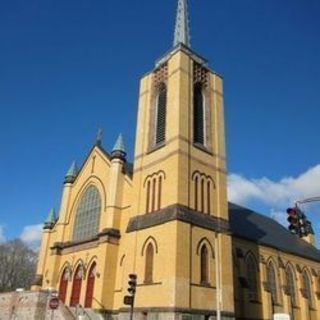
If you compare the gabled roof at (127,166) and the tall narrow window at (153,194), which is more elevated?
the gabled roof at (127,166)

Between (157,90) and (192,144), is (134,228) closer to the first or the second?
(192,144)

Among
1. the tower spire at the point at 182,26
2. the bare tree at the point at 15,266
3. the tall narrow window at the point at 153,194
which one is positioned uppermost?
the tower spire at the point at 182,26

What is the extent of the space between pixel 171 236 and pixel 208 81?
15.7m

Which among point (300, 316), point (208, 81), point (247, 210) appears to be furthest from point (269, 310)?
point (208, 81)

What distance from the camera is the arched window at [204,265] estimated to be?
28.2m

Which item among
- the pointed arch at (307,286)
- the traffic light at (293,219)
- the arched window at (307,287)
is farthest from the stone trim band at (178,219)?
the arched window at (307,287)

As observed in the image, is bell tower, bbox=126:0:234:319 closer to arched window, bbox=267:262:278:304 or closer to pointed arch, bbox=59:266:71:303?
pointed arch, bbox=59:266:71:303

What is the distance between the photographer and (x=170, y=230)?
27672mm

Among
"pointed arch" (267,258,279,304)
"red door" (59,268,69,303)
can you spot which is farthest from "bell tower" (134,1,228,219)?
"pointed arch" (267,258,279,304)

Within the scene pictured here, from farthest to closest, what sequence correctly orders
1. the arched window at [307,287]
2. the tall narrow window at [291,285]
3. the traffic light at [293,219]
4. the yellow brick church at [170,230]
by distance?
the arched window at [307,287], the tall narrow window at [291,285], the yellow brick church at [170,230], the traffic light at [293,219]

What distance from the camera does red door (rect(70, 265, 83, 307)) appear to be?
3528 centimetres

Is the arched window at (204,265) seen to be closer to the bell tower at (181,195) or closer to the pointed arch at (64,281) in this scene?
the bell tower at (181,195)

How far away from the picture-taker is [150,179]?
32.1 meters

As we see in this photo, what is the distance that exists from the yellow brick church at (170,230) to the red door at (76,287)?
9cm
